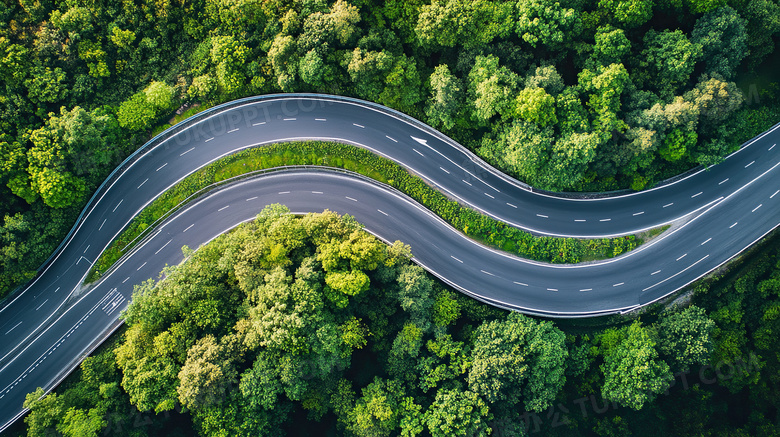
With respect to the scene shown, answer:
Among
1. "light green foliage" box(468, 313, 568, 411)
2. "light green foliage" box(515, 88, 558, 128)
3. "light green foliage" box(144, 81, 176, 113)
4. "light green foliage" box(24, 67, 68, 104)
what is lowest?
"light green foliage" box(24, 67, 68, 104)

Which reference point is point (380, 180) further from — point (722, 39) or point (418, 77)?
point (722, 39)

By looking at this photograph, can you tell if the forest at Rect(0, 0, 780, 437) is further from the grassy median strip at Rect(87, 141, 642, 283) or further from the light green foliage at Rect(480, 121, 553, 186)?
the grassy median strip at Rect(87, 141, 642, 283)

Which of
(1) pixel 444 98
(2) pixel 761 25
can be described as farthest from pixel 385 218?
(2) pixel 761 25

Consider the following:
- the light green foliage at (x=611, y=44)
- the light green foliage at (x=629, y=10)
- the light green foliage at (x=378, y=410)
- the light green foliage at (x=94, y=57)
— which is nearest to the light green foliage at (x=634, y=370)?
the light green foliage at (x=378, y=410)

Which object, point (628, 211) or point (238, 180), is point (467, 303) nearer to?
point (628, 211)

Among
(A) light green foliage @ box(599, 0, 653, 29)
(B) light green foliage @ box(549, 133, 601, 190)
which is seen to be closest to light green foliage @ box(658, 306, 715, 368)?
(B) light green foliage @ box(549, 133, 601, 190)

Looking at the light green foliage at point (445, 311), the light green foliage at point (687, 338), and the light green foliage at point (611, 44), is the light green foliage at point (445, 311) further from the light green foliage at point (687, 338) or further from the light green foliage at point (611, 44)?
the light green foliage at point (611, 44)
